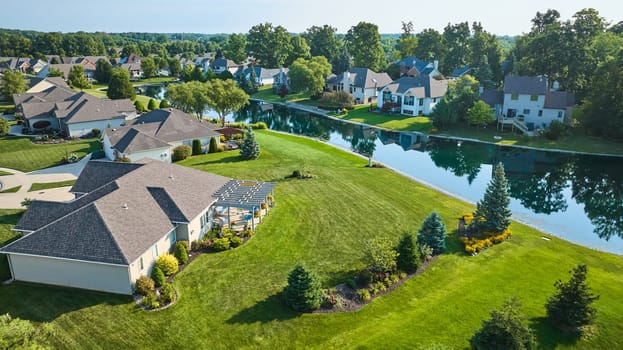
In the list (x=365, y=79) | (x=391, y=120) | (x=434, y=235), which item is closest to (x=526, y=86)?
(x=391, y=120)

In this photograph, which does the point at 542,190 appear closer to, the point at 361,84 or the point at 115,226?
the point at 115,226

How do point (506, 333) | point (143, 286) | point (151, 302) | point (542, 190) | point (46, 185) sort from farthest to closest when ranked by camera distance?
point (542, 190) < point (46, 185) < point (143, 286) < point (151, 302) < point (506, 333)

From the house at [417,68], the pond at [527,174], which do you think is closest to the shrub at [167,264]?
the pond at [527,174]

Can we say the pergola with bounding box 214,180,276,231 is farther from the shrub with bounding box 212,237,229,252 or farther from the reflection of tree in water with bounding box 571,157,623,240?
the reflection of tree in water with bounding box 571,157,623,240

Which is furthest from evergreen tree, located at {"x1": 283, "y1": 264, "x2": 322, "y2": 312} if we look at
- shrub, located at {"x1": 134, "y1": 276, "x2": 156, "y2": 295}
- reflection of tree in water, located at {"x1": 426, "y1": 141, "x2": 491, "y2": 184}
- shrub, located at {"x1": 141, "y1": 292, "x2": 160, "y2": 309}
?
reflection of tree in water, located at {"x1": 426, "y1": 141, "x2": 491, "y2": 184}

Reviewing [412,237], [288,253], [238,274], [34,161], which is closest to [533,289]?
[412,237]

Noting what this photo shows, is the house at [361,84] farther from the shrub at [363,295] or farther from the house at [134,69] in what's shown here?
the house at [134,69]
